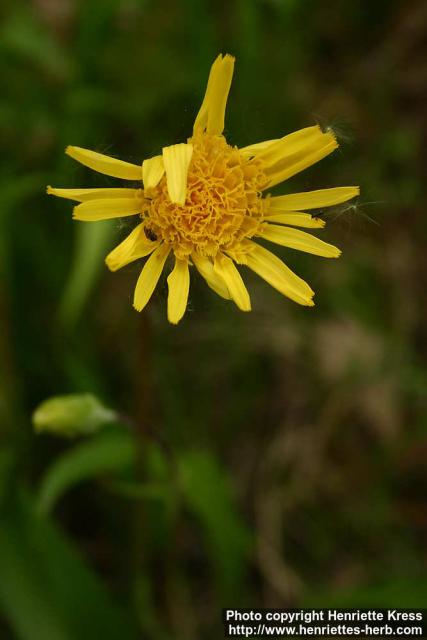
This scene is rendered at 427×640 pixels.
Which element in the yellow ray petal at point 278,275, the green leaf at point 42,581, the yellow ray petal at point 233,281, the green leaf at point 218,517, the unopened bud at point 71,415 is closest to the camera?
the yellow ray petal at point 233,281

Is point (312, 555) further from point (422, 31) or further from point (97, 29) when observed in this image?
point (422, 31)

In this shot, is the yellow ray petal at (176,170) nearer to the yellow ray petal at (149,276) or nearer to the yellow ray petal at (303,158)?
the yellow ray petal at (149,276)

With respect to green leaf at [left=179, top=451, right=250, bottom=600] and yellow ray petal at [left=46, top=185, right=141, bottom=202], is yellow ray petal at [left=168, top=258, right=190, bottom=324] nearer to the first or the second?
yellow ray petal at [left=46, top=185, right=141, bottom=202]

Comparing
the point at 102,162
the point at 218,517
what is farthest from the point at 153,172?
the point at 218,517

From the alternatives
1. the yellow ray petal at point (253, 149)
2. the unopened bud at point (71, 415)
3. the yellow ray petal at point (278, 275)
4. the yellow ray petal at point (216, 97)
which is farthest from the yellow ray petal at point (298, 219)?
the unopened bud at point (71, 415)

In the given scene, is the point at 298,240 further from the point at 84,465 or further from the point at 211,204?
the point at 84,465

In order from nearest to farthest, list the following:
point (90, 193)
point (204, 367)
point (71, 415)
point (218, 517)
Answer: point (90, 193)
point (71, 415)
point (218, 517)
point (204, 367)
